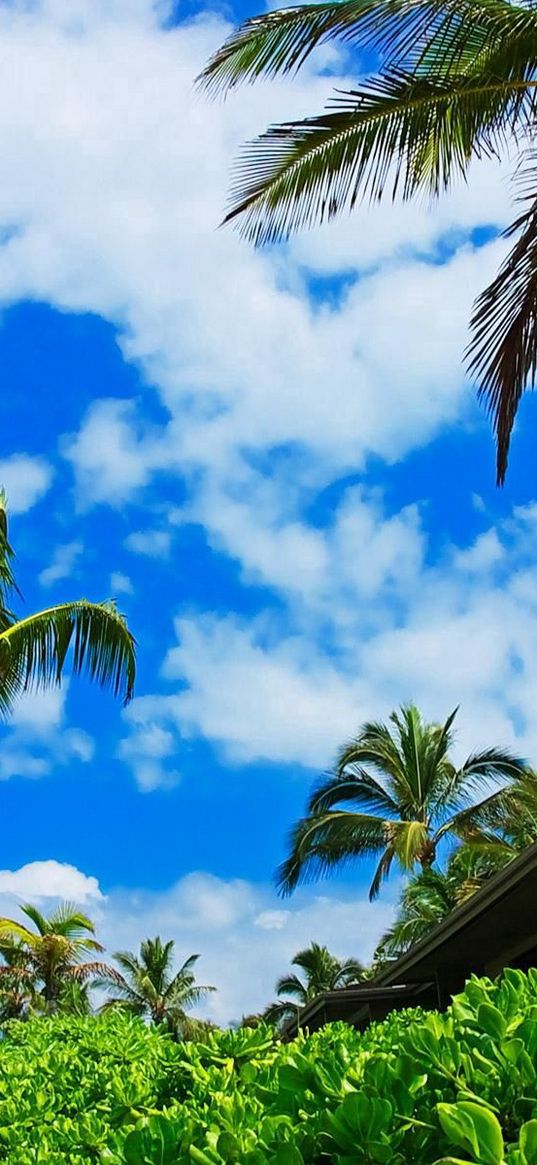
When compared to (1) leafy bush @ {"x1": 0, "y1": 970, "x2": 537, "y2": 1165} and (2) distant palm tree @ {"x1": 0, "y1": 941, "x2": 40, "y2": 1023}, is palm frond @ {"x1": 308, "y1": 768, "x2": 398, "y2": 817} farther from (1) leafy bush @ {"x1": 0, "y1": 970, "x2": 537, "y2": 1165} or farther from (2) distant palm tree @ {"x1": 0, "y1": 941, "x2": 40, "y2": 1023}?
(1) leafy bush @ {"x1": 0, "y1": 970, "x2": 537, "y2": 1165}

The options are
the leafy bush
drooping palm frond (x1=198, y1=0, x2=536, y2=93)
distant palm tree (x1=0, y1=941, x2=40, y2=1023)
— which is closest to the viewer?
the leafy bush

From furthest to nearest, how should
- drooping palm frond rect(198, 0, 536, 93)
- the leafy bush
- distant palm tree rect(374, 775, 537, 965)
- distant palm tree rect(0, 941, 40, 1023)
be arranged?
distant palm tree rect(0, 941, 40, 1023), distant palm tree rect(374, 775, 537, 965), drooping palm frond rect(198, 0, 536, 93), the leafy bush

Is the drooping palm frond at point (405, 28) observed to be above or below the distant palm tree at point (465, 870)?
above

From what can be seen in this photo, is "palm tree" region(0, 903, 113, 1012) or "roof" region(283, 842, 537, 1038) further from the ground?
"palm tree" region(0, 903, 113, 1012)

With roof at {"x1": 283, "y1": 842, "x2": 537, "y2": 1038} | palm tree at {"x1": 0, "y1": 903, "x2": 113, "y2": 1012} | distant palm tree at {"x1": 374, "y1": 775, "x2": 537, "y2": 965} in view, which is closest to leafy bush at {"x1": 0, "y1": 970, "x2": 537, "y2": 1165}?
roof at {"x1": 283, "y1": 842, "x2": 537, "y2": 1038}

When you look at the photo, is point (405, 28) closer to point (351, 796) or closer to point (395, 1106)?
point (395, 1106)

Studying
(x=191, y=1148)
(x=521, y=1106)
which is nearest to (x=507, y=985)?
(x=521, y=1106)

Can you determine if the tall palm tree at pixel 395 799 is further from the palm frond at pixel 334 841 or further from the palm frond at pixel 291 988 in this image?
the palm frond at pixel 291 988

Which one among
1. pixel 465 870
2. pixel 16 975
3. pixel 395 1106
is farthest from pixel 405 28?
pixel 16 975

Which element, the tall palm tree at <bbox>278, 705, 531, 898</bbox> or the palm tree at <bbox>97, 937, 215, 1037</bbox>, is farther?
the palm tree at <bbox>97, 937, 215, 1037</bbox>

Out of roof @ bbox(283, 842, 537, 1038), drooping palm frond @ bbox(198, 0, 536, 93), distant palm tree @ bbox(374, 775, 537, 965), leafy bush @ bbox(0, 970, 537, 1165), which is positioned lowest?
leafy bush @ bbox(0, 970, 537, 1165)

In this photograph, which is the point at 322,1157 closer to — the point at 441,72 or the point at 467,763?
the point at 441,72

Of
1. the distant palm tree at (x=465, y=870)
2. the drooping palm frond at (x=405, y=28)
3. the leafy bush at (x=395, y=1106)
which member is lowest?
the leafy bush at (x=395, y=1106)

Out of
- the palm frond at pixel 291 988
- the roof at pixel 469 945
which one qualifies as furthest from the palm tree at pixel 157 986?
the roof at pixel 469 945
